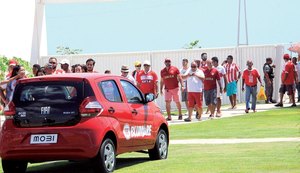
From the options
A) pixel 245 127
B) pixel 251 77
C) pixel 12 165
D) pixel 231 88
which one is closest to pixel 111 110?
pixel 12 165

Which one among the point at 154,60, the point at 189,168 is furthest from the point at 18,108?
the point at 154,60

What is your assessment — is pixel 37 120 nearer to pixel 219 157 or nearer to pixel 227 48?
pixel 219 157

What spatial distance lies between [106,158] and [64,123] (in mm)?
846

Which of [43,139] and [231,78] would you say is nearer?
[43,139]

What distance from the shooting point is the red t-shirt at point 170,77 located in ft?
91.2

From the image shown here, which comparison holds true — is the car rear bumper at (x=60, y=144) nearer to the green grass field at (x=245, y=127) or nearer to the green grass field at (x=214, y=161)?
the green grass field at (x=214, y=161)

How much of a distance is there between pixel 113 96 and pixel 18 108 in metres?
1.56

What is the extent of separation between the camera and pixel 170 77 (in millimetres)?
27875

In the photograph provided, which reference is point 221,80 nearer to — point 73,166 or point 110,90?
point 73,166

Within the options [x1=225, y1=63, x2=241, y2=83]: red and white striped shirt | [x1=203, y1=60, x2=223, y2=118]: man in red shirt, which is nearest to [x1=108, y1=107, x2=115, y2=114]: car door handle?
[x1=203, y1=60, x2=223, y2=118]: man in red shirt

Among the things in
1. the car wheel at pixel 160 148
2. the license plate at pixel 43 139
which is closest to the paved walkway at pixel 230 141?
the car wheel at pixel 160 148

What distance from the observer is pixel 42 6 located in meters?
Answer: 40.5

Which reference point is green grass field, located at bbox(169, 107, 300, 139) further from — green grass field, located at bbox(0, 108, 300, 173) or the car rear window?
the car rear window

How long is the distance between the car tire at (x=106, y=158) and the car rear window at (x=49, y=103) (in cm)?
59
